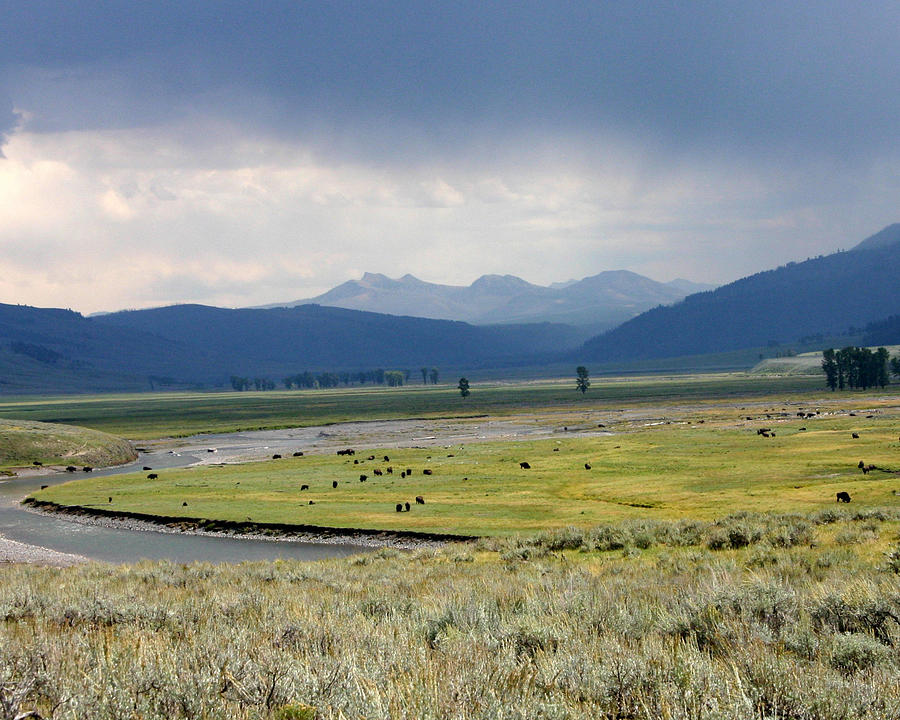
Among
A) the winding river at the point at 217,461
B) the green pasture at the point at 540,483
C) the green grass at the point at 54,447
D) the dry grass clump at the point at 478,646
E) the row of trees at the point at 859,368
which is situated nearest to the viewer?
the dry grass clump at the point at 478,646

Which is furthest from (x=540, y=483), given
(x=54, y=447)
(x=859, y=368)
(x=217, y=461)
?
(x=859, y=368)

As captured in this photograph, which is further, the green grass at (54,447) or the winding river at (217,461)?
the green grass at (54,447)

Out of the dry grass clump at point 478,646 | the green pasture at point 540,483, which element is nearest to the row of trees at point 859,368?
the green pasture at point 540,483

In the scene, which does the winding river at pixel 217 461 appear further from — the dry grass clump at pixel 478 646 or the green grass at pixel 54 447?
the dry grass clump at pixel 478 646

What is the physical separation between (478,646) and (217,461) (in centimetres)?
7978

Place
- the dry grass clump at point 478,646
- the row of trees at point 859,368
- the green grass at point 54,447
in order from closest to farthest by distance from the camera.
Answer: the dry grass clump at point 478,646 → the green grass at point 54,447 → the row of trees at point 859,368

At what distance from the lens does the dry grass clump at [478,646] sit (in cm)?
710

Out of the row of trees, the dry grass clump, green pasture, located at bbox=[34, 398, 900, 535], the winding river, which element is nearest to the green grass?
the winding river

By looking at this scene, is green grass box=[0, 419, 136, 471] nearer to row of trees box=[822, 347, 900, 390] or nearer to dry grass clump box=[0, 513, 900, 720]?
dry grass clump box=[0, 513, 900, 720]

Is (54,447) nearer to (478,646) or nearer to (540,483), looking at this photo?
(540,483)

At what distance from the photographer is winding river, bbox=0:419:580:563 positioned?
39.1 meters

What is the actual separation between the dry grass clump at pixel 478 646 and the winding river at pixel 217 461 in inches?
818

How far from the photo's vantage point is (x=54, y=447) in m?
89.8

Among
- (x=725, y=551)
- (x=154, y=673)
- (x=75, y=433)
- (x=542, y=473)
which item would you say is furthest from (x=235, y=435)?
(x=154, y=673)
